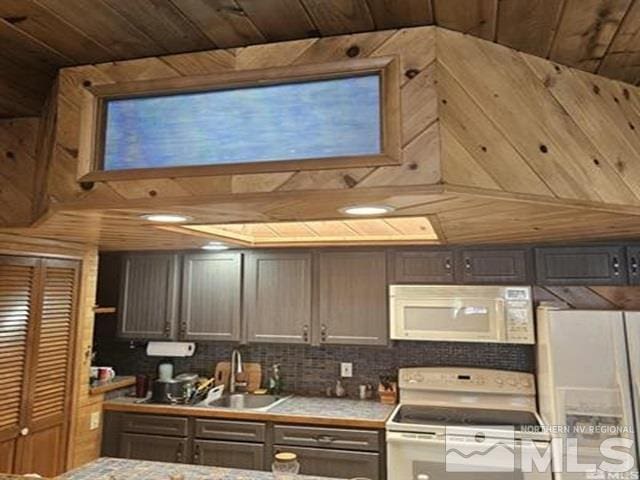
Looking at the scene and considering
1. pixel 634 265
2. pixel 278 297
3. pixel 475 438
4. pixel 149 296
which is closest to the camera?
pixel 475 438

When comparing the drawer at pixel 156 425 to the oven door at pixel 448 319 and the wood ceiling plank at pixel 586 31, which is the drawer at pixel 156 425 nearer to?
the oven door at pixel 448 319

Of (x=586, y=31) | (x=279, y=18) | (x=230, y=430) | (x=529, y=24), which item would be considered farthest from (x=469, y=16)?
(x=230, y=430)

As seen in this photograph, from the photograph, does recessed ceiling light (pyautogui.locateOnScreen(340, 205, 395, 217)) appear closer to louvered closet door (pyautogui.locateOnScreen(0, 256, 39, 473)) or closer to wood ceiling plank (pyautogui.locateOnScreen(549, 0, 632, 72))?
wood ceiling plank (pyautogui.locateOnScreen(549, 0, 632, 72))

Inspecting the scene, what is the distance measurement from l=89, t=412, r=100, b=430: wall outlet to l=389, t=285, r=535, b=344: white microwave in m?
2.15

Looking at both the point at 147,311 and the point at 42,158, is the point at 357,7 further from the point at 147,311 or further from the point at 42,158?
the point at 147,311

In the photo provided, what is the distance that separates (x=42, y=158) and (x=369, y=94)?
4.30 ft

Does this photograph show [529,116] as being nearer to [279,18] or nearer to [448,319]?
[279,18]

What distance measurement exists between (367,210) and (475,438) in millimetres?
1855

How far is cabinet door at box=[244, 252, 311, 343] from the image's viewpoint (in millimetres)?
3551

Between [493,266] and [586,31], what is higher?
[586,31]

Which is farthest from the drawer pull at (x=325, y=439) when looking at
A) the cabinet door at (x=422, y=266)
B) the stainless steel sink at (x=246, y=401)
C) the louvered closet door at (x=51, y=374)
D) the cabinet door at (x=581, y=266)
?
the cabinet door at (x=581, y=266)

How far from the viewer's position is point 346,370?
370cm

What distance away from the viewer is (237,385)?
3.82 meters

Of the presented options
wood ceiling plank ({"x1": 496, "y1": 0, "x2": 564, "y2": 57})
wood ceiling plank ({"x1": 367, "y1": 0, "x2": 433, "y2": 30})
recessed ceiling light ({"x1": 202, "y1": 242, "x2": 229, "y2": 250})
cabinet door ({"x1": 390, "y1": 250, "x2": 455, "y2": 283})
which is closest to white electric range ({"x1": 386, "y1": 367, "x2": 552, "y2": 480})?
cabinet door ({"x1": 390, "y1": 250, "x2": 455, "y2": 283})
